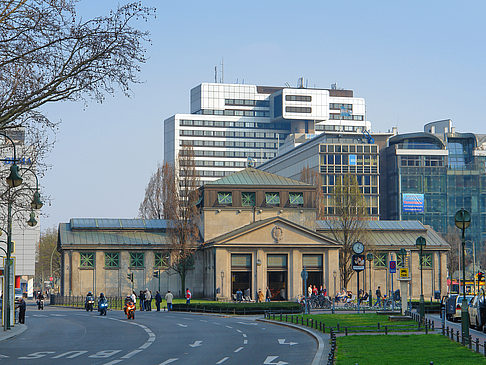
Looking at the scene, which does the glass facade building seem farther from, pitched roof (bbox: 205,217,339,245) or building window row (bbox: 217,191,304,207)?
pitched roof (bbox: 205,217,339,245)

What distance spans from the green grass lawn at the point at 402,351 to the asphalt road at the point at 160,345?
1.54 metres

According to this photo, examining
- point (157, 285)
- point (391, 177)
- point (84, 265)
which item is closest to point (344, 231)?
point (157, 285)

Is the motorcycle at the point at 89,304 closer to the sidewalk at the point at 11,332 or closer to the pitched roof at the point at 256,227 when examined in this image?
the pitched roof at the point at 256,227

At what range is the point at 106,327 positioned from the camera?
148 ft

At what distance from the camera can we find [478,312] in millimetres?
38906

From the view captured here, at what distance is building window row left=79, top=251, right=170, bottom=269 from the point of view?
92438mm

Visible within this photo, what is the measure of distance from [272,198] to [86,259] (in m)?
22.9

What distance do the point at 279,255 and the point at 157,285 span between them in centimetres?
1531

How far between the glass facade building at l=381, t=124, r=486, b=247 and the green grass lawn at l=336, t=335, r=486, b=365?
139866mm

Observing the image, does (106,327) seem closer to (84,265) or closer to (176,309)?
(176,309)

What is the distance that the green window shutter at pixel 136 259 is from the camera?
94.1 meters

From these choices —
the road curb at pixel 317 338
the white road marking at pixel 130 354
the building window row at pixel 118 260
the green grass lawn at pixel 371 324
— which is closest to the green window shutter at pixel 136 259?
the building window row at pixel 118 260

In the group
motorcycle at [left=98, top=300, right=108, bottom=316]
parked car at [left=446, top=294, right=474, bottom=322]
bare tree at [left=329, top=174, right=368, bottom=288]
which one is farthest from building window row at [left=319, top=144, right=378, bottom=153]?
parked car at [left=446, top=294, right=474, bottom=322]

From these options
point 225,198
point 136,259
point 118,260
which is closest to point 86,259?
point 118,260
